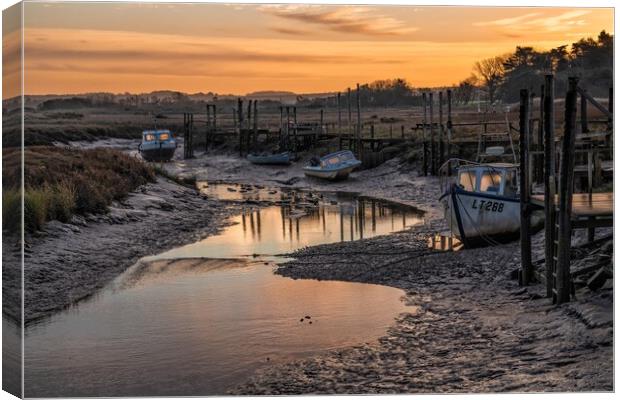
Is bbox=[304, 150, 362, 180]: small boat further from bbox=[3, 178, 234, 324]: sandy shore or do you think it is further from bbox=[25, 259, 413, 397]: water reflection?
bbox=[25, 259, 413, 397]: water reflection

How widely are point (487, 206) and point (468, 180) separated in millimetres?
1152

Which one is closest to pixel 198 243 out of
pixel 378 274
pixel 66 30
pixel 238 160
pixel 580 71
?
pixel 378 274

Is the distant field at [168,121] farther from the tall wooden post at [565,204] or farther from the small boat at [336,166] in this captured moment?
the tall wooden post at [565,204]

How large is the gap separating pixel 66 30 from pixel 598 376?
7.97 metres

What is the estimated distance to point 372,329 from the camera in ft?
41.7

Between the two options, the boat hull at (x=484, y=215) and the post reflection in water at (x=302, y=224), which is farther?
the post reflection in water at (x=302, y=224)

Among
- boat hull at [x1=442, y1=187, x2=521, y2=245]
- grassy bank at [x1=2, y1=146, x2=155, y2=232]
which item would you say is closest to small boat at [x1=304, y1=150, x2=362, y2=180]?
grassy bank at [x1=2, y1=146, x2=155, y2=232]

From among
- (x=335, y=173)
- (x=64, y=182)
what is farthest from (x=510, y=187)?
(x=335, y=173)

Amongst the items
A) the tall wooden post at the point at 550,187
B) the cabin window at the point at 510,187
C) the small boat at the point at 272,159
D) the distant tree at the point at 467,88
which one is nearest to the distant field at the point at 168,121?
the distant tree at the point at 467,88

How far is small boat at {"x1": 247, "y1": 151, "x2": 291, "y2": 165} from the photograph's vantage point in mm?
49900

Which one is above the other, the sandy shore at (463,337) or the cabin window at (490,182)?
the cabin window at (490,182)

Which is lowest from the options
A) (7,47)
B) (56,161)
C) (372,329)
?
(372,329)

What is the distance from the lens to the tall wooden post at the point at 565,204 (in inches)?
484

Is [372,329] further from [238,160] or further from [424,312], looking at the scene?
[238,160]
